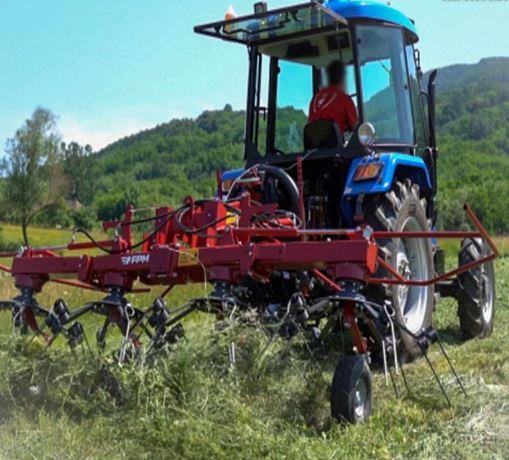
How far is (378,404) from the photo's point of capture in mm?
4402

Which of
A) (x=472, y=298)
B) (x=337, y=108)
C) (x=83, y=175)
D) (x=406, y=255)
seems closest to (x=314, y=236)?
(x=406, y=255)

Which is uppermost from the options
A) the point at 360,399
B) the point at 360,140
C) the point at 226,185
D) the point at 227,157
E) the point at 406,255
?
the point at 227,157

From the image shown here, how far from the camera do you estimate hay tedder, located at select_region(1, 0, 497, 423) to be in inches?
166

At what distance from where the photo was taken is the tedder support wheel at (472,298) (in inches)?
267

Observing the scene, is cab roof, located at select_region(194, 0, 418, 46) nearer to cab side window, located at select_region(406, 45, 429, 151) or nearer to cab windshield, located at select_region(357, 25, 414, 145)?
cab windshield, located at select_region(357, 25, 414, 145)

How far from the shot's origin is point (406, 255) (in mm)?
6074

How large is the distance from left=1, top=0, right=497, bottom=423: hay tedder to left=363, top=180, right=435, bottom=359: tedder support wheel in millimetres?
12

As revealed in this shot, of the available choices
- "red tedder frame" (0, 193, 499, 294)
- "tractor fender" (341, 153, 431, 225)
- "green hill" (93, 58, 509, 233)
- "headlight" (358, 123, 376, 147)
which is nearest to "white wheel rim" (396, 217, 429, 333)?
"tractor fender" (341, 153, 431, 225)

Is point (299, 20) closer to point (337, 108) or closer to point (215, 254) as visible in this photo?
point (337, 108)

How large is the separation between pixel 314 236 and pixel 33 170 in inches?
1715

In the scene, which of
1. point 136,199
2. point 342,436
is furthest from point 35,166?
point 342,436

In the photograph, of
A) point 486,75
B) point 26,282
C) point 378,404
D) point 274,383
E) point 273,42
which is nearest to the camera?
point 274,383

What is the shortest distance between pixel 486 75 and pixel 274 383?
13582 cm

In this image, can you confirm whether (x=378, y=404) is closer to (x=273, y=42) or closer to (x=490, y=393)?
(x=490, y=393)
